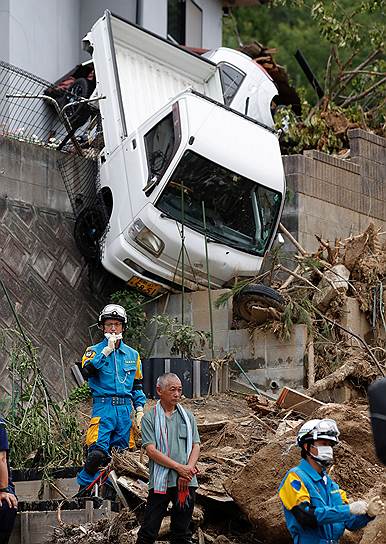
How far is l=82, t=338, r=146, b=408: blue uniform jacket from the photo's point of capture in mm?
12195

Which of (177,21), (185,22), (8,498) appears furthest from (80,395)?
(185,22)

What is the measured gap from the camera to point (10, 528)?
405 inches

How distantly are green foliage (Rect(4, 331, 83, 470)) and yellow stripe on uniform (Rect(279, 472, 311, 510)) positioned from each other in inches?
151

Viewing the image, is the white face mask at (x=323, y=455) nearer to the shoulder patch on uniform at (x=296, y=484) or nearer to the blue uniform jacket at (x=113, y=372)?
the shoulder patch on uniform at (x=296, y=484)

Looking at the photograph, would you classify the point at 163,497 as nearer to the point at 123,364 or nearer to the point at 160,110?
the point at 123,364

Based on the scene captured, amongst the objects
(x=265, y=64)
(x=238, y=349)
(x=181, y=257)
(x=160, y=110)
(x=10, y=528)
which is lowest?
(x=10, y=528)

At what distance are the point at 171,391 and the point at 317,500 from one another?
7.09 feet

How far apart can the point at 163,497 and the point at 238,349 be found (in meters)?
5.76

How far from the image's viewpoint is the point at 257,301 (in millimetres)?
16203

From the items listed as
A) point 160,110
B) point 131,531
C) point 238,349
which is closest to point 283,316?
point 238,349

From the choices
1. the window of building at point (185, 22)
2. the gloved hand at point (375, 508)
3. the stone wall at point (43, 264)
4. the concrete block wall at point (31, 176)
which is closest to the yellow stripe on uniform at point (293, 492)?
the gloved hand at point (375, 508)

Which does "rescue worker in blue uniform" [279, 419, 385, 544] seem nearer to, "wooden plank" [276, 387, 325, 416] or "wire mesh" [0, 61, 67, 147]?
"wooden plank" [276, 387, 325, 416]

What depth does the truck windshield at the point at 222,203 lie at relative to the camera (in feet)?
53.7

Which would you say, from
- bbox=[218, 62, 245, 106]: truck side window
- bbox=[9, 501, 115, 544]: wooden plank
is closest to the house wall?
bbox=[218, 62, 245, 106]: truck side window
